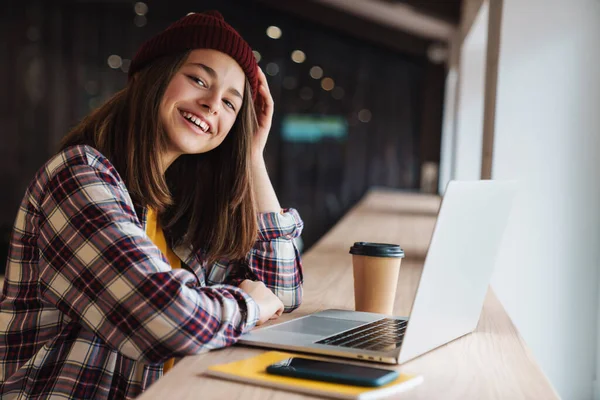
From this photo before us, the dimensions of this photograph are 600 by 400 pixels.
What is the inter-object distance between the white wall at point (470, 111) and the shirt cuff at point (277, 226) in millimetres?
3400

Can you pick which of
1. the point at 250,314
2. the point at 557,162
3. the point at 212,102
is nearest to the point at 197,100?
the point at 212,102

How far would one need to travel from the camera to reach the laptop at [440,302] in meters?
0.96

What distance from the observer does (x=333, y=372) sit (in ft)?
3.01

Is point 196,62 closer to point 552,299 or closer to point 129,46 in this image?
point 552,299

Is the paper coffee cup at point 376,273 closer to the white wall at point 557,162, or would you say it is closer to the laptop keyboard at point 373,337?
the laptop keyboard at point 373,337

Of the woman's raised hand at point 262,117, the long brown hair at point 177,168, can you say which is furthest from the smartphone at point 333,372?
the woman's raised hand at point 262,117

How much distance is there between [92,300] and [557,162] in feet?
5.23

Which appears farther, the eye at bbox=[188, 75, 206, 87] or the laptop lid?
the eye at bbox=[188, 75, 206, 87]

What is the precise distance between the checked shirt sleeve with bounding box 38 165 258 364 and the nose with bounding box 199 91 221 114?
32 cm

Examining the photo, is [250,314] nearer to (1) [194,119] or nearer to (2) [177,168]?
(1) [194,119]

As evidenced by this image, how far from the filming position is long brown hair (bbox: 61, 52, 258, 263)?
1.35m

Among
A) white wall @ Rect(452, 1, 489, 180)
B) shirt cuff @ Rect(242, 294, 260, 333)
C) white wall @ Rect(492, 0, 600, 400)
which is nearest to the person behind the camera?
shirt cuff @ Rect(242, 294, 260, 333)

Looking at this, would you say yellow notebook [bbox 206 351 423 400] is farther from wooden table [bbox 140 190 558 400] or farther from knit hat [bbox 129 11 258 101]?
knit hat [bbox 129 11 258 101]

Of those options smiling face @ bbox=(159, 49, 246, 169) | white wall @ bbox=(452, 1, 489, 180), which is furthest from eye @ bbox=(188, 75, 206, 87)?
white wall @ bbox=(452, 1, 489, 180)
